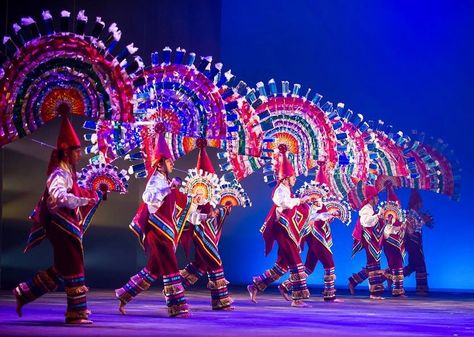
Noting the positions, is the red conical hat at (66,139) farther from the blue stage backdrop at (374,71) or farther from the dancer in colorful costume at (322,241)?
the blue stage backdrop at (374,71)

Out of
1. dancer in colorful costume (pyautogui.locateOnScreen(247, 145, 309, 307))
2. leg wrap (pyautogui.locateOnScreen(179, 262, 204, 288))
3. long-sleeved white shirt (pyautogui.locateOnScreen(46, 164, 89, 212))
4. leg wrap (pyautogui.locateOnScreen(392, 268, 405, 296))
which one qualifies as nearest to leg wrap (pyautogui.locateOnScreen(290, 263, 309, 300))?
dancer in colorful costume (pyautogui.locateOnScreen(247, 145, 309, 307))

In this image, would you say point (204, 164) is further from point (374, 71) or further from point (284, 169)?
point (374, 71)

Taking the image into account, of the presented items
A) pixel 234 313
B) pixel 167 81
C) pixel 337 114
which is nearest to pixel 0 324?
pixel 234 313

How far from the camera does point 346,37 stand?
15.2 meters

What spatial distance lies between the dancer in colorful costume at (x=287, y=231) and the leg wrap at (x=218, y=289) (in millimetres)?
1241

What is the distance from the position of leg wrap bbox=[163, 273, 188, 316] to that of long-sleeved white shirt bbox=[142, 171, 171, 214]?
1.95ft

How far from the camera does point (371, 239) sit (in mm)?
12078

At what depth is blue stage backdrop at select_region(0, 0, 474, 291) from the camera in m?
14.8

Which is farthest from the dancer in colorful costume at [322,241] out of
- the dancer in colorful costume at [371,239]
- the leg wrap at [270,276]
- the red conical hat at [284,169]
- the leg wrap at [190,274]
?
the leg wrap at [190,274]

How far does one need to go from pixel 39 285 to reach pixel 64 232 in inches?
19.8

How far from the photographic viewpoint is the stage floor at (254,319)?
6562 millimetres

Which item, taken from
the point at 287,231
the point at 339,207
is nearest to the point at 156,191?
the point at 287,231

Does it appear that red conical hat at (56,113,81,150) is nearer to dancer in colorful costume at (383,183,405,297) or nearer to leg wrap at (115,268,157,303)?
leg wrap at (115,268,157,303)

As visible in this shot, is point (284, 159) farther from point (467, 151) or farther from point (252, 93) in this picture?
point (467, 151)
